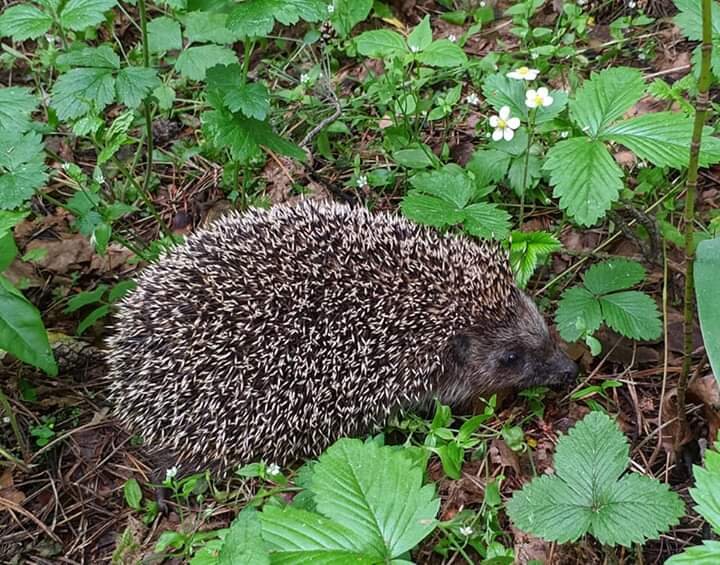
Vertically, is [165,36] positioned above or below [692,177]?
below

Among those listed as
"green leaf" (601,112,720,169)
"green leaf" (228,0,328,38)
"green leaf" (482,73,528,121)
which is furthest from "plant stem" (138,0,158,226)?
"green leaf" (601,112,720,169)

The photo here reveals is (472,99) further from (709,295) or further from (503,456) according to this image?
(709,295)

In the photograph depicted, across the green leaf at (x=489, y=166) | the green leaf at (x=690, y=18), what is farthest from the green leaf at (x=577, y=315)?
the green leaf at (x=690, y=18)

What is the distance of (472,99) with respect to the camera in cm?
596

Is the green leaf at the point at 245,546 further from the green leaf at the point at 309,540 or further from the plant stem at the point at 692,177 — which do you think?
the plant stem at the point at 692,177

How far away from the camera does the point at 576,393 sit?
14.6ft

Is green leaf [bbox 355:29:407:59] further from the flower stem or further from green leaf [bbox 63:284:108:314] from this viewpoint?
green leaf [bbox 63:284:108:314]

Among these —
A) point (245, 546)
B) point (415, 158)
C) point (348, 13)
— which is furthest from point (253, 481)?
point (348, 13)

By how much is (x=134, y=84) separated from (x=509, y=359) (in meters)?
2.64

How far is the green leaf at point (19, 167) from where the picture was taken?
4.17m

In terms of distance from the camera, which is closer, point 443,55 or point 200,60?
point 200,60

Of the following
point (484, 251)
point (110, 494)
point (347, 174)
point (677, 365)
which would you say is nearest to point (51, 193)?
point (347, 174)

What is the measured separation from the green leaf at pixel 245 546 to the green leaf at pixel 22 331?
196cm

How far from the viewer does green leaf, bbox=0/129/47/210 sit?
417 centimetres
